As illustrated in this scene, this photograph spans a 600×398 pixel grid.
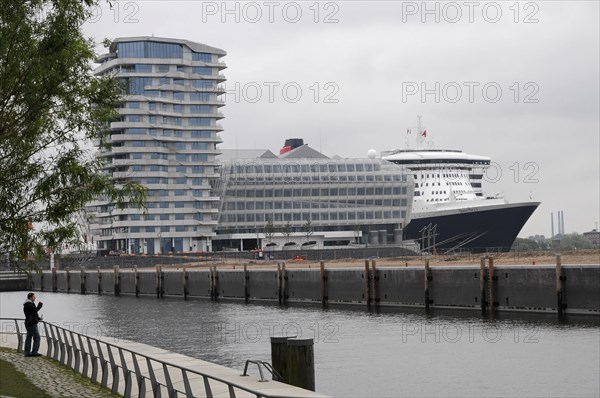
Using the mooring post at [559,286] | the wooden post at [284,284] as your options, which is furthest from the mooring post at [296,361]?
the wooden post at [284,284]

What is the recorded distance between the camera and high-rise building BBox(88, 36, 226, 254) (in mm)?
187250

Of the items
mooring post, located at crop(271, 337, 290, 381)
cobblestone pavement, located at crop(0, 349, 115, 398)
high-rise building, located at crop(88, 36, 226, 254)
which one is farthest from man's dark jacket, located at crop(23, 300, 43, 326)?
high-rise building, located at crop(88, 36, 226, 254)

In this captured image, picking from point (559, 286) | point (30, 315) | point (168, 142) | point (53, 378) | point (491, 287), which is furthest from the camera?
point (168, 142)

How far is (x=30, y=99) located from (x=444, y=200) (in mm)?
173416

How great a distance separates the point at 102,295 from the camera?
11800cm

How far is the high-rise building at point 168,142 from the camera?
187 meters

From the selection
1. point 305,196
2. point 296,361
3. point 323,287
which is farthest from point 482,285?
point 305,196

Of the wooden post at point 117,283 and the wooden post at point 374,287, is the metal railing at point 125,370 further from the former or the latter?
the wooden post at point 117,283

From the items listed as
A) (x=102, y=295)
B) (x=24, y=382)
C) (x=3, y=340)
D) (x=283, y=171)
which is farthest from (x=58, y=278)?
(x=24, y=382)

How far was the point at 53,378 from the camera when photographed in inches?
1056

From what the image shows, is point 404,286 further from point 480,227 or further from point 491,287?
point 480,227

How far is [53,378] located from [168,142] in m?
166

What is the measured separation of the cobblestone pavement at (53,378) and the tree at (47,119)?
3597 mm

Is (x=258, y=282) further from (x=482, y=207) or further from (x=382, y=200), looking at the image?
(x=382, y=200)
